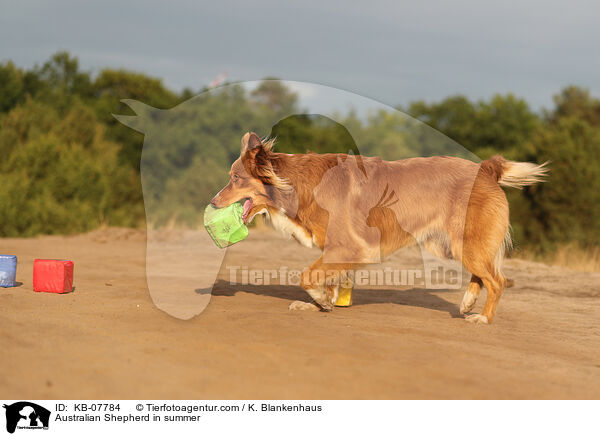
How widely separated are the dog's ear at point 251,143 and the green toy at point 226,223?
715mm

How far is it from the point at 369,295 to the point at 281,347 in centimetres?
423

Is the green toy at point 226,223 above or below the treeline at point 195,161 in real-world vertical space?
below

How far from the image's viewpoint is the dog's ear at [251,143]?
23.4 feet

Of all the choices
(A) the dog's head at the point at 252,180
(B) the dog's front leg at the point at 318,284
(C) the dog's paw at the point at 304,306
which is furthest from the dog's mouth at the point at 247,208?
(C) the dog's paw at the point at 304,306

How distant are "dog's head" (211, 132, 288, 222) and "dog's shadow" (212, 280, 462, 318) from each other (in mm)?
1529

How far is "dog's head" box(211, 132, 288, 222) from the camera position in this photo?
23.5 ft

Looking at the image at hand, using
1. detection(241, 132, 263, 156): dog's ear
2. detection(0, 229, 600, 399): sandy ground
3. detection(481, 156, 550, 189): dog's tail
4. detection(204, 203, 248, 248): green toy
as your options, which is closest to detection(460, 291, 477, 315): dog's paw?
detection(0, 229, 600, 399): sandy ground

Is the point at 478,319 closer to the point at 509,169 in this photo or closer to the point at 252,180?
the point at 509,169
